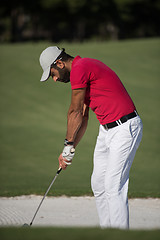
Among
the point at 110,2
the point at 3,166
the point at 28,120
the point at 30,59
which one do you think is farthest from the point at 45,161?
the point at 110,2

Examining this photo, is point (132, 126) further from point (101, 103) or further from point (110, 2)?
point (110, 2)

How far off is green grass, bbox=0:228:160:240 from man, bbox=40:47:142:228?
4.06ft

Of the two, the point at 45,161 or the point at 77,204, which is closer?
the point at 77,204

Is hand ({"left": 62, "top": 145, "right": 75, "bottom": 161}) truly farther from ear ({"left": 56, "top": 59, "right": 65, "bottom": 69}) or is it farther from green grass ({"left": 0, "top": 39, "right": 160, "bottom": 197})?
green grass ({"left": 0, "top": 39, "right": 160, "bottom": 197})

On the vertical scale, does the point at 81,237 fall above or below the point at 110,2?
below

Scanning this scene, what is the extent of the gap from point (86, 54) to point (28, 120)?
1078 cm

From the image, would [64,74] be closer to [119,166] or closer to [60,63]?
[60,63]

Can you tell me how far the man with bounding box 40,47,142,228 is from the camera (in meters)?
4.02

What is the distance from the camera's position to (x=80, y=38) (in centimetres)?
5609

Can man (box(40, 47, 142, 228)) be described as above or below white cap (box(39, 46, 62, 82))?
below

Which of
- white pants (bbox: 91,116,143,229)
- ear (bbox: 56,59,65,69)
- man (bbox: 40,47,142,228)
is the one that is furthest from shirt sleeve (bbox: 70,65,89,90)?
white pants (bbox: 91,116,143,229)

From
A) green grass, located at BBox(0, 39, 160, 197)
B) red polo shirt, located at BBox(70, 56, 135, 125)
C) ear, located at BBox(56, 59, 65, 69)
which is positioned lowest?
green grass, located at BBox(0, 39, 160, 197)

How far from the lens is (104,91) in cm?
411

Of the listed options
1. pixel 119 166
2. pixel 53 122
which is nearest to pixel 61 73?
pixel 119 166
